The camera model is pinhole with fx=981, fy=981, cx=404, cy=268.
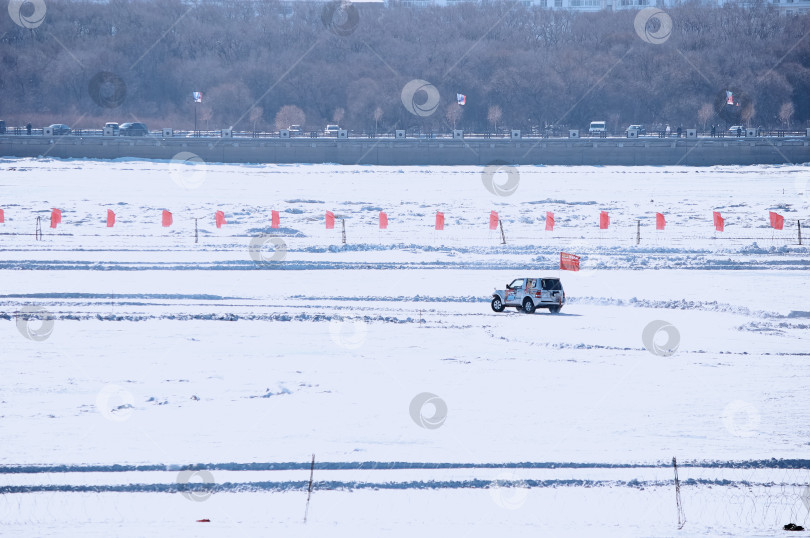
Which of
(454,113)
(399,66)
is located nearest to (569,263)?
(454,113)

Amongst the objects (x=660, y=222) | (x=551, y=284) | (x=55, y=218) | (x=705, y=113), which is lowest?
(x=551, y=284)

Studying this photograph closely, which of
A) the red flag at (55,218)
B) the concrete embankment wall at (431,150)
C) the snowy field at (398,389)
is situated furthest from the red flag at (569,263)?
the concrete embankment wall at (431,150)

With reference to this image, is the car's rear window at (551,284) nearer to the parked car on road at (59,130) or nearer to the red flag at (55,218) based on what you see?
the red flag at (55,218)

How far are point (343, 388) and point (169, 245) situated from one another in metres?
21.9

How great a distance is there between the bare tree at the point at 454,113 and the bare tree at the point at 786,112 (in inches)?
1350

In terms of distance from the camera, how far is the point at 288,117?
109m

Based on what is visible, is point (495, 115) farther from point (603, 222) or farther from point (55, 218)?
point (55, 218)

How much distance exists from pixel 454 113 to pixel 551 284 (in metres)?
84.2

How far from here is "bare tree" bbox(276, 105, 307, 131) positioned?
4262 inches

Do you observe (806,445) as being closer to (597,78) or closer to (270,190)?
(270,190)

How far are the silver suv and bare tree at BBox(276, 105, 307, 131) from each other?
86.7 metres

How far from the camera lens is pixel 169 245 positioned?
36.3m

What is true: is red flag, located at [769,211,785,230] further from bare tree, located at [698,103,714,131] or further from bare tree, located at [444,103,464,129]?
bare tree, located at [444,103,464,129]

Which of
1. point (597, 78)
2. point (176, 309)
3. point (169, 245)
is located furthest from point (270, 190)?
point (597, 78)
